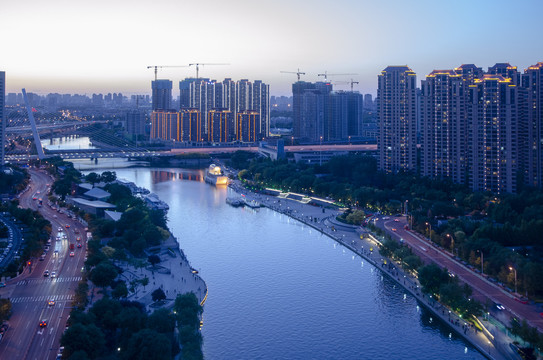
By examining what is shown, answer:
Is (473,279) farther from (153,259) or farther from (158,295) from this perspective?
(153,259)

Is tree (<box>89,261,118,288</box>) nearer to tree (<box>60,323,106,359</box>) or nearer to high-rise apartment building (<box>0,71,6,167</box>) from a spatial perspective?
tree (<box>60,323,106,359</box>)

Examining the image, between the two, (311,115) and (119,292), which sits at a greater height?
(311,115)

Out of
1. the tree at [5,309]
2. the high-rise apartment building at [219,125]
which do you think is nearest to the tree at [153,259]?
the tree at [5,309]

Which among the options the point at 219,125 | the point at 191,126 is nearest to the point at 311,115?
the point at 219,125

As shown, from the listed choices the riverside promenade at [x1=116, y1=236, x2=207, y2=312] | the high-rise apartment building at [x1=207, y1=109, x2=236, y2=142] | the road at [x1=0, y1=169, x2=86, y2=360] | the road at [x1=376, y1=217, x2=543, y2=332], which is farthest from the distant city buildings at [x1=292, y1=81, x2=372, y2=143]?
the riverside promenade at [x1=116, y1=236, x2=207, y2=312]

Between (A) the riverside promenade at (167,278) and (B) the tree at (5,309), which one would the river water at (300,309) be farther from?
(B) the tree at (5,309)
